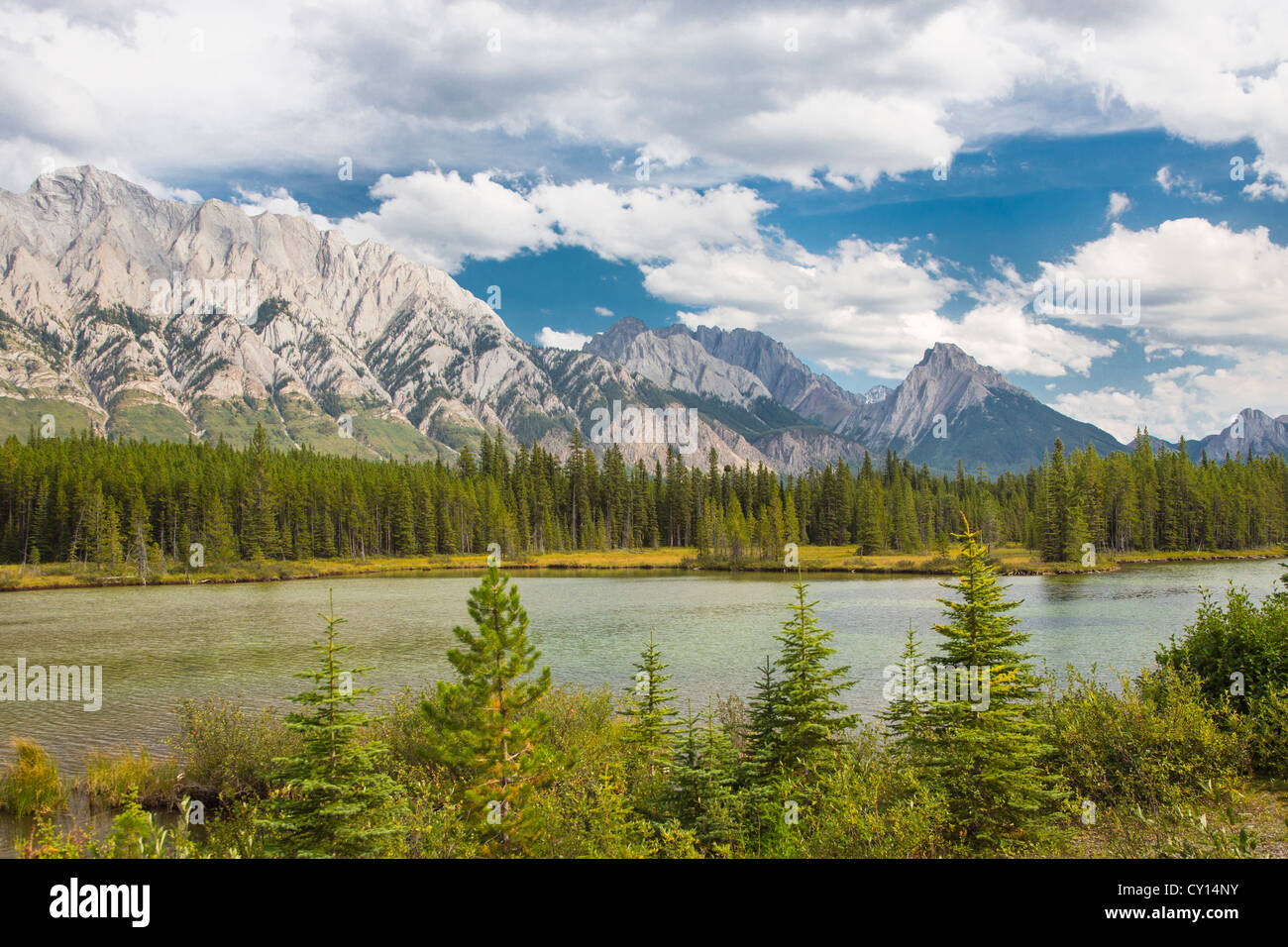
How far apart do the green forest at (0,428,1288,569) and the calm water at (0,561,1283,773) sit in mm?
28165

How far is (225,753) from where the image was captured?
21578 mm

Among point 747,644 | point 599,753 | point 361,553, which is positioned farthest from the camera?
point 361,553

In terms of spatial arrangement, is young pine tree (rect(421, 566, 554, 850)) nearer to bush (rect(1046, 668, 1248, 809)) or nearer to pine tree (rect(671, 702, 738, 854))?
pine tree (rect(671, 702, 738, 854))

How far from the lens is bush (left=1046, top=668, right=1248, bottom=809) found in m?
15.3

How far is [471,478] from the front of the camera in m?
164

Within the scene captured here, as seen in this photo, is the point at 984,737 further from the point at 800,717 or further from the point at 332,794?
the point at 332,794

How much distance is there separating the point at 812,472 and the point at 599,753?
178m

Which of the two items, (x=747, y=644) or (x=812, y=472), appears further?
(x=812, y=472)

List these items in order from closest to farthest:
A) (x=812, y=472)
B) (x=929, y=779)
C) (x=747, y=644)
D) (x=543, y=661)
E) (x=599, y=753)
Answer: (x=929, y=779) → (x=599, y=753) → (x=543, y=661) → (x=747, y=644) → (x=812, y=472)

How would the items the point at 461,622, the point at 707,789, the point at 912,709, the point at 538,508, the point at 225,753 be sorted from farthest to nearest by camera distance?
the point at 538,508 → the point at 461,622 → the point at 225,753 → the point at 912,709 → the point at 707,789

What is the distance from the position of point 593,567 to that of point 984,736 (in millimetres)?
120440

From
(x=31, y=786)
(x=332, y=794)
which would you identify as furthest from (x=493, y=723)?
(x=31, y=786)
